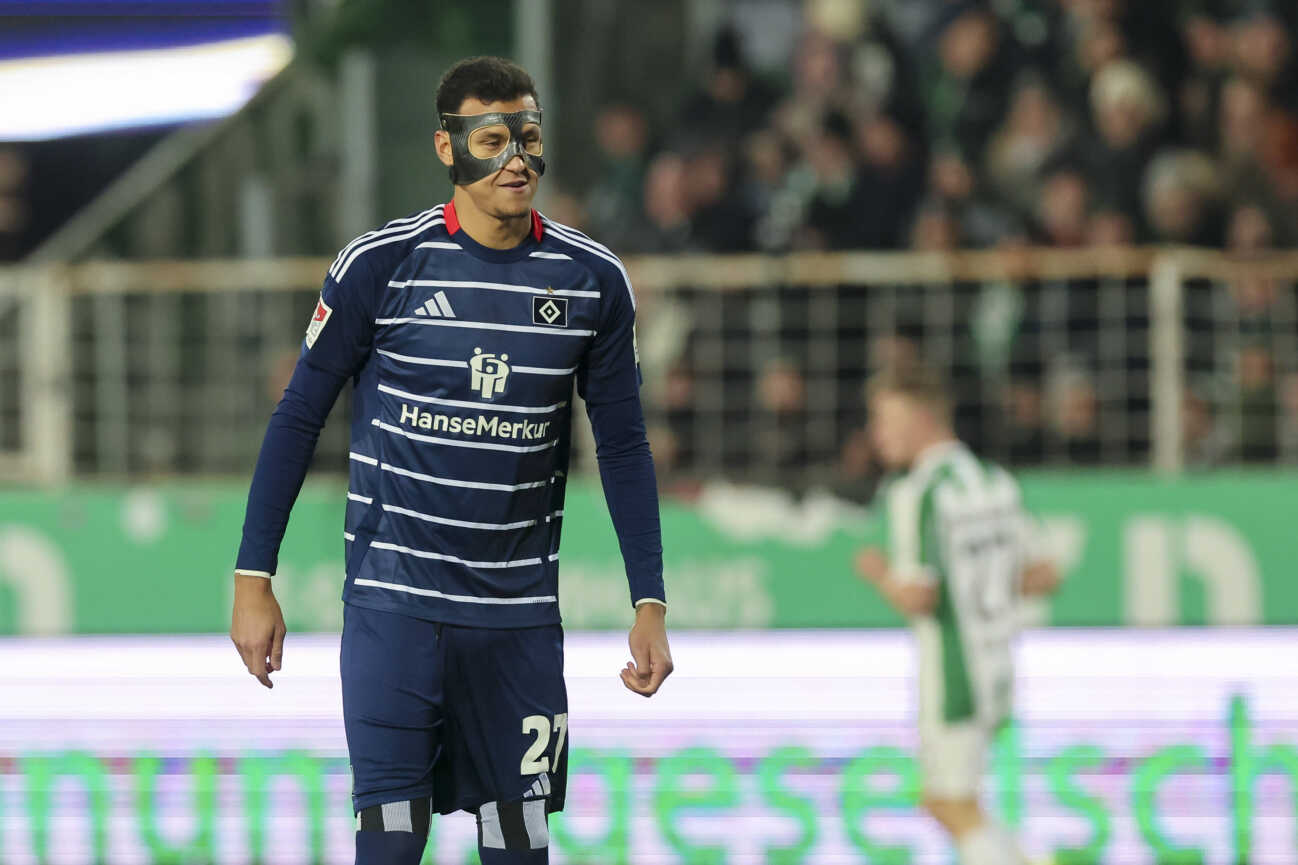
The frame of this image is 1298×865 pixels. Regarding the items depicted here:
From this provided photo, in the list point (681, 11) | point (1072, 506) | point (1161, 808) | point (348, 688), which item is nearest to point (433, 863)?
point (1161, 808)

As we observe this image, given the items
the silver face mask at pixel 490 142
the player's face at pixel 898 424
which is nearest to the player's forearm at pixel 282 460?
the silver face mask at pixel 490 142

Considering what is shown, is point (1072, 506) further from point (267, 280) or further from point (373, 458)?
point (373, 458)

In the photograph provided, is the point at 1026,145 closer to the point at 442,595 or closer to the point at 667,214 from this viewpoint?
the point at 667,214

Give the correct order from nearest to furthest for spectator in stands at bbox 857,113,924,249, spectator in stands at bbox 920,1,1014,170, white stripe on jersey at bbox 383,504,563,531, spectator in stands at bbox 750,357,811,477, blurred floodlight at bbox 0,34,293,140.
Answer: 1. white stripe on jersey at bbox 383,504,563,531
2. spectator in stands at bbox 750,357,811,477
3. spectator in stands at bbox 857,113,924,249
4. spectator in stands at bbox 920,1,1014,170
5. blurred floodlight at bbox 0,34,293,140

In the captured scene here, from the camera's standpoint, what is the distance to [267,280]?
934cm

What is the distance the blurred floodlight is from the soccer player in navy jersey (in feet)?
25.6

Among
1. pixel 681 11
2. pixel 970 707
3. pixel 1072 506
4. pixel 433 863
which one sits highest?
pixel 681 11

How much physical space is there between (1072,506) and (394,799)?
5.05 meters

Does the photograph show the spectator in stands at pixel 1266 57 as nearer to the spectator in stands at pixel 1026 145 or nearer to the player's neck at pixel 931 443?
the spectator in stands at pixel 1026 145

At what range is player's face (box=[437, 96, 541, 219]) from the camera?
374 cm

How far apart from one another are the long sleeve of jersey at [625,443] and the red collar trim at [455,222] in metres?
0.17

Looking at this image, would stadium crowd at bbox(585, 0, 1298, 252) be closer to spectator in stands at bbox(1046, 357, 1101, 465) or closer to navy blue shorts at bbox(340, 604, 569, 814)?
spectator in stands at bbox(1046, 357, 1101, 465)

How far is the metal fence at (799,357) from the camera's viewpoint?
852cm

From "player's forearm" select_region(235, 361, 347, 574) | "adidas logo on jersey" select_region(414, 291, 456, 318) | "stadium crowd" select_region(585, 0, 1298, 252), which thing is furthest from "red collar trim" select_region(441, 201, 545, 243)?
"stadium crowd" select_region(585, 0, 1298, 252)
